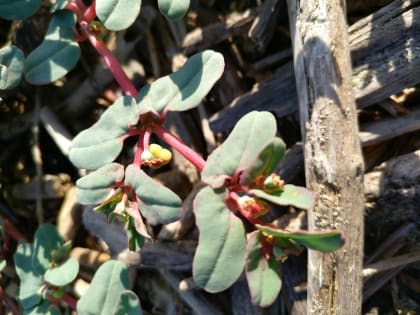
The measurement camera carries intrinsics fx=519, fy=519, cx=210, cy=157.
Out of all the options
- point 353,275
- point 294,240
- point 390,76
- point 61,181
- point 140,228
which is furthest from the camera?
point 61,181

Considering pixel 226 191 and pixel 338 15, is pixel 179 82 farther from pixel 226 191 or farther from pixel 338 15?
pixel 338 15

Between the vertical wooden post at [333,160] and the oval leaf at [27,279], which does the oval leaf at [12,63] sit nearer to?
the oval leaf at [27,279]

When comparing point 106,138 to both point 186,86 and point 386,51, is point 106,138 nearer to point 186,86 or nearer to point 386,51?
point 186,86

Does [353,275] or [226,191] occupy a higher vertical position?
[226,191]

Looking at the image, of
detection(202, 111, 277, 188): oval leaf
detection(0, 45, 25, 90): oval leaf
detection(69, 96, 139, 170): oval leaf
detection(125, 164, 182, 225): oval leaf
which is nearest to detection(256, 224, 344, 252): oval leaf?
detection(202, 111, 277, 188): oval leaf

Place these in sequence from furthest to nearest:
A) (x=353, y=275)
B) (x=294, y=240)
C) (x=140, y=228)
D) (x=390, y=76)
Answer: (x=390, y=76) < (x=353, y=275) < (x=140, y=228) < (x=294, y=240)

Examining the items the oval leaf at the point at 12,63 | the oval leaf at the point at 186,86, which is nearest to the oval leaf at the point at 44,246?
the oval leaf at the point at 12,63

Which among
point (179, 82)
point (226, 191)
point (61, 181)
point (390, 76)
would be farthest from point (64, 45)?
point (390, 76)

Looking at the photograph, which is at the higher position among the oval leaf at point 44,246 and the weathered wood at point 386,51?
the weathered wood at point 386,51
